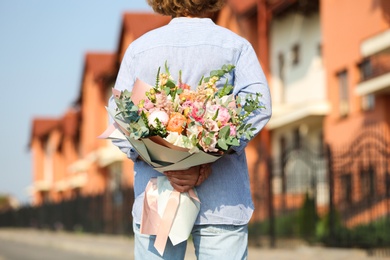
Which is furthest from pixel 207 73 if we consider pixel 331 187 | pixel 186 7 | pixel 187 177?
pixel 331 187

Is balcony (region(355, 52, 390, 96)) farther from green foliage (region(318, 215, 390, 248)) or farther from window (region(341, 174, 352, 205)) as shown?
green foliage (region(318, 215, 390, 248))

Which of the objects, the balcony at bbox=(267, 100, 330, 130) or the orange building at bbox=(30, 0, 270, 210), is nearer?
the balcony at bbox=(267, 100, 330, 130)

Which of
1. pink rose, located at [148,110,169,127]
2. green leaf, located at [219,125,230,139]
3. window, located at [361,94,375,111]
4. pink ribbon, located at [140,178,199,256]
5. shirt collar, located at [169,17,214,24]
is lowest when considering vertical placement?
pink ribbon, located at [140,178,199,256]

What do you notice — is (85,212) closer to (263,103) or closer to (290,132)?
(290,132)

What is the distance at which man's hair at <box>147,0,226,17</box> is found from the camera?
447cm

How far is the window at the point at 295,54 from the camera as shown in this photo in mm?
34500

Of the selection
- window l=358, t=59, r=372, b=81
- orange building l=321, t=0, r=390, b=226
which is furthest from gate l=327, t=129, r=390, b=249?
window l=358, t=59, r=372, b=81

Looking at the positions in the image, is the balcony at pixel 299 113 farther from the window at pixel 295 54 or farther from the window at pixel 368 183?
the window at pixel 368 183

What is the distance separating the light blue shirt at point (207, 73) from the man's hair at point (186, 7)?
0.11ft

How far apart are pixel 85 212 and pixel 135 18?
630 inches

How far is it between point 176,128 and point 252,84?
440 millimetres

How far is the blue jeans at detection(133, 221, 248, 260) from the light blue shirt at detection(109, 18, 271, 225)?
0.04 m

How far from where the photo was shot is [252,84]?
4410 mm

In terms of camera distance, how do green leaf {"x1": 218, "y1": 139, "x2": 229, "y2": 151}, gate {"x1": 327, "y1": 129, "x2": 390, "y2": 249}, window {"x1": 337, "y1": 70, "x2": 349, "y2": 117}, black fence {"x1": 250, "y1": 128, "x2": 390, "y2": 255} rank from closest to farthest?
green leaf {"x1": 218, "y1": 139, "x2": 229, "y2": 151} < gate {"x1": 327, "y1": 129, "x2": 390, "y2": 249} < black fence {"x1": 250, "y1": 128, "x2": 390, "y2": 255} < window {"x1": 337, "y1": 70, "x2": 349, "y2": 117}
